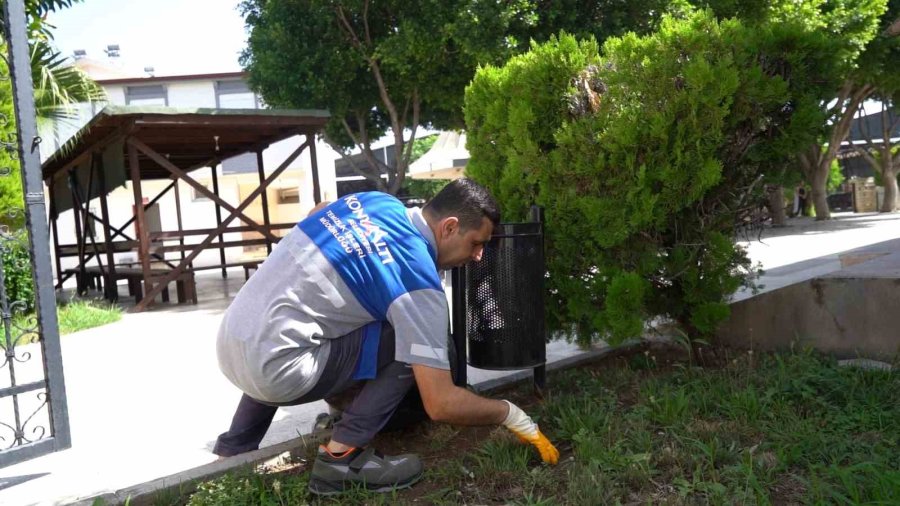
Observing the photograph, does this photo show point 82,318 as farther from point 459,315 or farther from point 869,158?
point 869,158

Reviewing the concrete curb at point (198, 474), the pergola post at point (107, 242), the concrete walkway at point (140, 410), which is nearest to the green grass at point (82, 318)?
the concrete walkway at point (140, 410)

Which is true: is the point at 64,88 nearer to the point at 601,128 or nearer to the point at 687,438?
the point at 601,128

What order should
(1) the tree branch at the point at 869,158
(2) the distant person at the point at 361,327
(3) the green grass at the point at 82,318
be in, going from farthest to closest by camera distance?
(1) the tree branch at the point at 869,158
(3) the green grass at the point at 82,318
(2) the distant person at the point at 361,327

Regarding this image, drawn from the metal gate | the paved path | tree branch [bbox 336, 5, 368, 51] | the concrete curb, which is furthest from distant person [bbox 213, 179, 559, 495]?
tree branch [bbox 336, 5, 368, 51]

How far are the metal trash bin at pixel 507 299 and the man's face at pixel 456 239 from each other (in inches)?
21.5

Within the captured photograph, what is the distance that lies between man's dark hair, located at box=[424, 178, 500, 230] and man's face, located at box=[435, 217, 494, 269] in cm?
2

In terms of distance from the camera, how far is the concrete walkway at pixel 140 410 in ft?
10.9

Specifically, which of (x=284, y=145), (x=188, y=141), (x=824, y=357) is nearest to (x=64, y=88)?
(x=188, y=141)

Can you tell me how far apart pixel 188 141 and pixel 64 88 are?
2.65 meters

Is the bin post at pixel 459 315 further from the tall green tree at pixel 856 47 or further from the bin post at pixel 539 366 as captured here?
the tall green tree at pixel 856 47

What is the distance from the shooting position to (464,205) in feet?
9.40

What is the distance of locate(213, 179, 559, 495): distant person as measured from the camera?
8.45ft

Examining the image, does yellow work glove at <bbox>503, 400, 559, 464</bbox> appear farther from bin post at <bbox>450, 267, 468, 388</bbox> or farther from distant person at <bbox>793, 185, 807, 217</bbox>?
distant person at <bbox>793, 185, 807, 217</bbox>

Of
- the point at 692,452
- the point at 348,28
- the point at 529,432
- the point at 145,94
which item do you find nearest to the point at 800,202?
the point at 348,28
